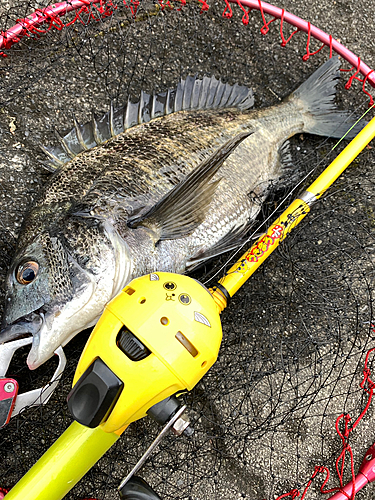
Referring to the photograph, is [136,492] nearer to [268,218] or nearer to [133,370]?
[133,370]

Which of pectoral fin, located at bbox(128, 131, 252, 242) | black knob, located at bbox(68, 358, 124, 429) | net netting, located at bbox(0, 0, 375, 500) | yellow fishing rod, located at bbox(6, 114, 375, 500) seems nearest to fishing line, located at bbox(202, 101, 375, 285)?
net netting, located at bbox(0, 0, 375, 500)

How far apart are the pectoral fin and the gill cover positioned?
20.0 inches

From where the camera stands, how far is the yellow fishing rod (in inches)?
46.4

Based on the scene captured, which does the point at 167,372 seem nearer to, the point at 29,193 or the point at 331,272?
the point at 331,272

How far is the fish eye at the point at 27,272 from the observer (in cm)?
159

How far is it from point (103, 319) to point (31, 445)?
1038 millimetres

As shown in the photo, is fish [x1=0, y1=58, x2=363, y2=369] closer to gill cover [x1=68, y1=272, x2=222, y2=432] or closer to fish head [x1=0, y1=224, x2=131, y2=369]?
fish head [x1=0, y1=224, x2=131, y2=369]

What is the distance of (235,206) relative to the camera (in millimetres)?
1989

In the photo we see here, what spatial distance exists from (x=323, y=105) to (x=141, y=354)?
75.0 inches

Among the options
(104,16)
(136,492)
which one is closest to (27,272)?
(136,492)

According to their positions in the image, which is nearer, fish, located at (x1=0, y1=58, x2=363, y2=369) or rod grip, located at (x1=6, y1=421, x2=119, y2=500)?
rod grip, located at (x1=6, y1=421, x2=119, y2=500)

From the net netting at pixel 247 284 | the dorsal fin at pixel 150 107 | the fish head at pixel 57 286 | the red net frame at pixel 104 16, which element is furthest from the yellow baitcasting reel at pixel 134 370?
the red net frame at pixel 104 16

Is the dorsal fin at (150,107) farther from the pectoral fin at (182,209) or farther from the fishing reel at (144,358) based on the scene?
the fishing reel at (144,358)

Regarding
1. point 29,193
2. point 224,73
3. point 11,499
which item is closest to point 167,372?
point 11,499
